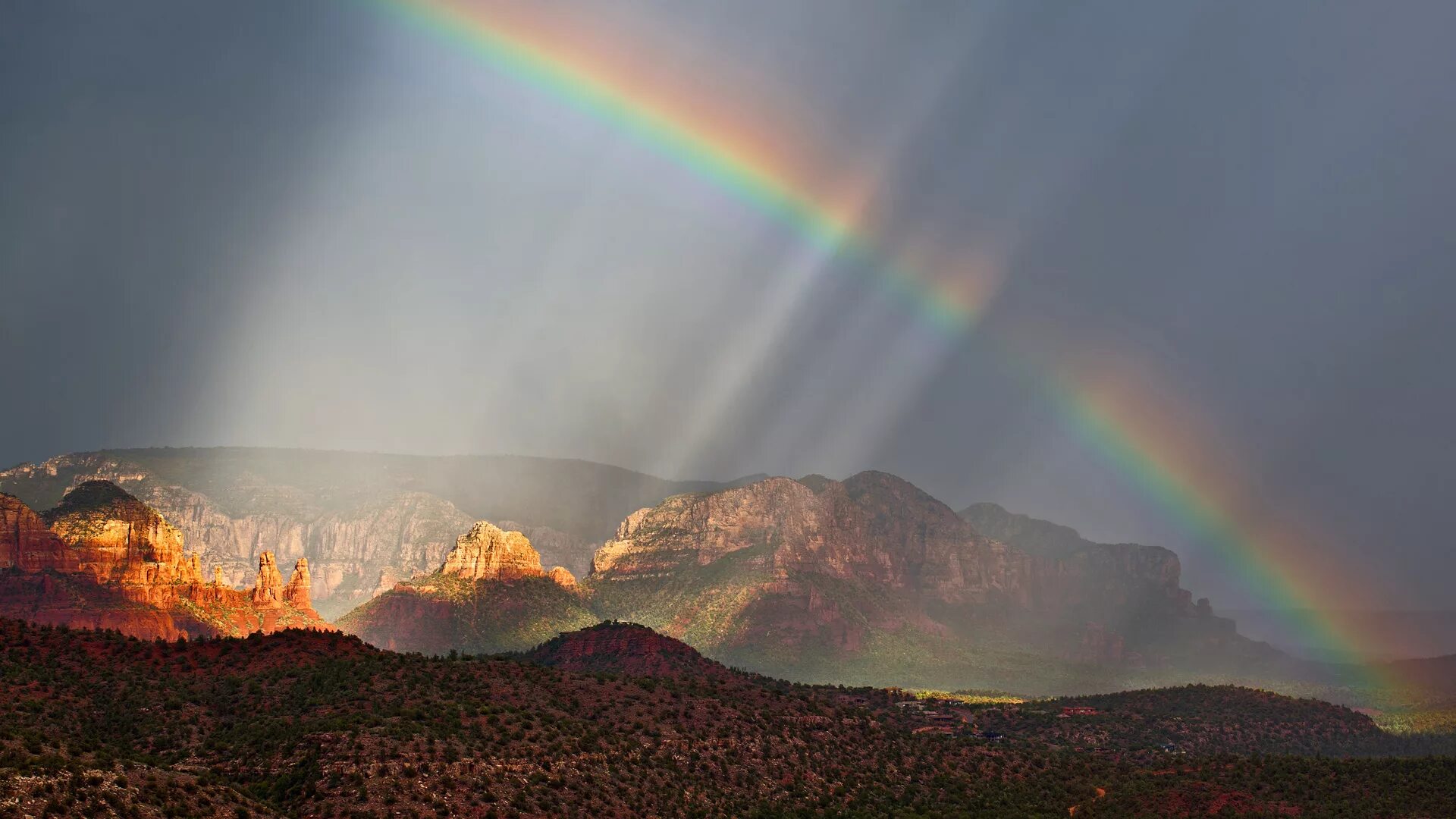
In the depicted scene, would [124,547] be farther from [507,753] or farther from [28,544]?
[507,753]

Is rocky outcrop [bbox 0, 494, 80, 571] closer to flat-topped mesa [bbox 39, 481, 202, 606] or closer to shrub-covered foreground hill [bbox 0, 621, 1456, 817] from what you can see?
flat-topped mesa [bbox 39, 481, 202, 606]

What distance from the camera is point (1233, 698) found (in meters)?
152

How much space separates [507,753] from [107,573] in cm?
12217

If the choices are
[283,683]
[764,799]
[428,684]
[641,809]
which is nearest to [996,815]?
[764,799]

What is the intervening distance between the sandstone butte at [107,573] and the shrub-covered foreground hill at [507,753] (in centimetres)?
7724

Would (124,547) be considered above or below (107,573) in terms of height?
above

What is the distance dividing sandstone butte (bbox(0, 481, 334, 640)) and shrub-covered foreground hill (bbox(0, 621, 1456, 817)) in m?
77.2

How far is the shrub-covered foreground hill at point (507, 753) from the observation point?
53219mm

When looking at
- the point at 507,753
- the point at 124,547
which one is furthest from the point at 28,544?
the point at 507,753

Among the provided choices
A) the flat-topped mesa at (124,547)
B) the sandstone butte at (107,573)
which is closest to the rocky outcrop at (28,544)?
the sandstone butte at (107,573)

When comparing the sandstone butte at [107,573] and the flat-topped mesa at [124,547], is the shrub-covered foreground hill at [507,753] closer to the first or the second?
the sandstone butte at [107,573]

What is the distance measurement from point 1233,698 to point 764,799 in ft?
348

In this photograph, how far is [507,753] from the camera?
6394 cm

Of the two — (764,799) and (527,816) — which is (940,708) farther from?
(527,816)
